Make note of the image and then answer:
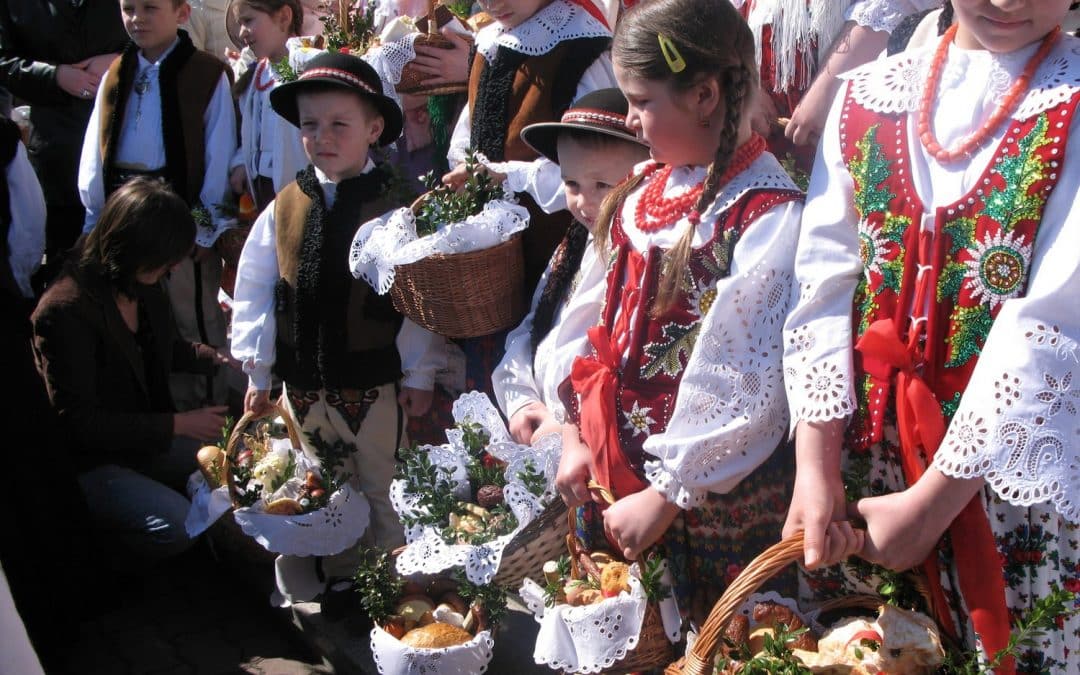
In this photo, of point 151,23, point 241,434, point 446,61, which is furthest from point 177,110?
point 241,434

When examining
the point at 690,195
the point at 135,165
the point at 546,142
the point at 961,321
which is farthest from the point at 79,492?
the point at 961,321

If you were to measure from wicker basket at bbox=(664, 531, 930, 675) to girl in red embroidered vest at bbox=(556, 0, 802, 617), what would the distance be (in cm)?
35

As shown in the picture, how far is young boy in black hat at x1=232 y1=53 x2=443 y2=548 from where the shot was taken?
12.1 feet

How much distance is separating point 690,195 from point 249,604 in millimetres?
2807

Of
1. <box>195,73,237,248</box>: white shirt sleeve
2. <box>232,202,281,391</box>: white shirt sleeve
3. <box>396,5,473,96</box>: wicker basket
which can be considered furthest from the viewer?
<box>195,73,237,248</box>: white shirt sleeve

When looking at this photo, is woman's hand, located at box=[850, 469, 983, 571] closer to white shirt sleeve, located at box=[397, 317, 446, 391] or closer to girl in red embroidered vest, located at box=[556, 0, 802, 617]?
girl in red embroidered vest, located at box=[556, 0, 802, 617]

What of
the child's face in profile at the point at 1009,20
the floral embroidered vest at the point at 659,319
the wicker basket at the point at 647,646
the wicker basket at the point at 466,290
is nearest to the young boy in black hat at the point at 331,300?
the wicker basket at the point at 466,290

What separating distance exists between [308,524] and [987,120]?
8.50 ft

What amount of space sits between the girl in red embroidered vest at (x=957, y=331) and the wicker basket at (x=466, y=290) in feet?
4.17

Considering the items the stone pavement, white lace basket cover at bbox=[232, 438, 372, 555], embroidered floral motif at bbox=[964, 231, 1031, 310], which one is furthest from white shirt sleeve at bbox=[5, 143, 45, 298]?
embroidered floral motif at bbox=[964, 231, 1031, 310]

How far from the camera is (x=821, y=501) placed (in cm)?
194

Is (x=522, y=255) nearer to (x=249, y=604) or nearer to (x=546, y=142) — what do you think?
(x=546, y=142)

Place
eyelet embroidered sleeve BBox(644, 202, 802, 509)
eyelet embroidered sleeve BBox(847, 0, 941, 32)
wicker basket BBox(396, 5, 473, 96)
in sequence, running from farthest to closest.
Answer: wicker basket BBox(396, 5, 473, 96) → eyelet embroidered sleeve BBox(847, 0, 941, 32) → eyelet embroidered sleeve BBox(644, 202, 802, 509)

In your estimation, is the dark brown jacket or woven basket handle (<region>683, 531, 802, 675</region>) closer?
woven basket handle (<region>683, 531, 802, 675</region>)
